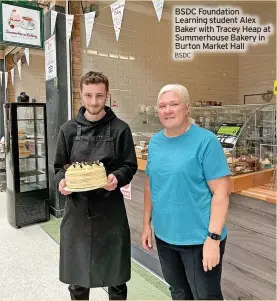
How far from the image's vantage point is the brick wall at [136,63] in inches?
189

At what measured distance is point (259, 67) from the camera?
6.71 metres

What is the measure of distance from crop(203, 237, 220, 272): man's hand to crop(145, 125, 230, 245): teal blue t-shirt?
0.04m

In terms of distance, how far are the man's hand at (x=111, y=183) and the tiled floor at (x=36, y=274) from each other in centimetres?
128

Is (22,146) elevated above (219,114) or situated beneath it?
situated beneath

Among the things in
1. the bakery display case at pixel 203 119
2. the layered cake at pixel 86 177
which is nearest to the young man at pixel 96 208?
the layered cake at pixel 86 177

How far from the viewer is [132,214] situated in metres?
3.36

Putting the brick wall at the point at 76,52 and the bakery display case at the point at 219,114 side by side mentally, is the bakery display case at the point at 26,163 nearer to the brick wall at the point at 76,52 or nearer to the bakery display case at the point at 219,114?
the brick wall at the point at 76,52

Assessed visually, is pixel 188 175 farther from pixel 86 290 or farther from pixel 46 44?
pixel 46 44

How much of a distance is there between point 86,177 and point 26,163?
3428mm

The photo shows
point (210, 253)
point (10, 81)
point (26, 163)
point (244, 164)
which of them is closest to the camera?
point (210, 253)

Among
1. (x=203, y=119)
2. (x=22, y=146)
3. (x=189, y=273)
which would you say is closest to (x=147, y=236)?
(x=189, y=273)

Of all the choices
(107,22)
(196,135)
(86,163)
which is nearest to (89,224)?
(86,163)

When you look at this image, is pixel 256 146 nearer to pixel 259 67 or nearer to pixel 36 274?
pixel 36 274

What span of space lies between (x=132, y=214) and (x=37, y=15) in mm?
3030
